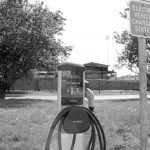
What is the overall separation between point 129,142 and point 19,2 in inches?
639

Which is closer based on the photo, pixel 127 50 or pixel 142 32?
pixel 142 32

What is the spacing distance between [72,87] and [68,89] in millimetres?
67

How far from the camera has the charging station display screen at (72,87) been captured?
13.3 feet

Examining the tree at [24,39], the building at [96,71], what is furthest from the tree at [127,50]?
the building at [96,71]

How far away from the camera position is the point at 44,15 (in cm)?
1933

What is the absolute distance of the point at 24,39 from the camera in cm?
1808

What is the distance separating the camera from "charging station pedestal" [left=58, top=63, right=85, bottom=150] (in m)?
4.04

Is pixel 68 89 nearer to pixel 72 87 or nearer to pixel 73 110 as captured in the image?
pixel 72 87

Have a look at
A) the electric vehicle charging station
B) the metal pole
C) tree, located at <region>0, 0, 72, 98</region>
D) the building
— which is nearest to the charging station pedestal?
the electric vehicle charging station

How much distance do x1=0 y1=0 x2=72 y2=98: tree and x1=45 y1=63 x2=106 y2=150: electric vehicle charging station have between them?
46.5 ft

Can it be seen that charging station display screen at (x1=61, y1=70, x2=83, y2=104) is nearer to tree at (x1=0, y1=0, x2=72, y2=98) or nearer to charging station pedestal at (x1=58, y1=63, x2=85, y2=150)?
charging station pedestal at (x1=58, y1=63, x2=85, y2=150)

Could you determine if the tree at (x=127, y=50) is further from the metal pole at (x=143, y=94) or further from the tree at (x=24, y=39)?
the metal pole at (x=143, y=94)

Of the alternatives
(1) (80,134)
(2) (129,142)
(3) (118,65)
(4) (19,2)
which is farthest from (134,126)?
(3) (118,65)

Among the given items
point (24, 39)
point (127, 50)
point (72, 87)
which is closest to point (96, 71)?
point (127, 50)
